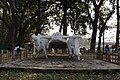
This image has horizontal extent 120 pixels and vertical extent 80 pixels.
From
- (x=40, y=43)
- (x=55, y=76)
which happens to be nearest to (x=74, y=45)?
(x=40, y=43)

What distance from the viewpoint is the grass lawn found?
9805 millimetres

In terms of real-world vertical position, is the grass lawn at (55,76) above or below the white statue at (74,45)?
below

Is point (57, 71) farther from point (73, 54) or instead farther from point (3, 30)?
point (3, 30)

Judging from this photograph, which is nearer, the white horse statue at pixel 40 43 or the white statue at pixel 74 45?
the white statue at pixel 74 45

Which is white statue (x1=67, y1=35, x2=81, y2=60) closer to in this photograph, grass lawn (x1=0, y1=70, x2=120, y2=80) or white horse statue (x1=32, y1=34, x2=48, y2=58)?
white horse statue (x1=32, y1=34, x2=48, y2=58)

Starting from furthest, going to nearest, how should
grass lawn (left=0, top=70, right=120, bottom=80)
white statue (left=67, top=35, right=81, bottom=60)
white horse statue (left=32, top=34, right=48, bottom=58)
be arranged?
1. white horse statue (left=32, top=34, right=48, bottom=58)
2. white statue (left=67, top=35, right=81, bottom=60)
3. grass lawn (left=0, top=70, right=120, bottom=80)

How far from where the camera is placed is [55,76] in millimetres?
10164

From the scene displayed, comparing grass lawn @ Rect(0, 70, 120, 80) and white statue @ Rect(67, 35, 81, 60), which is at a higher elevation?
white statue @ Rect(67, 35, 81, 60)

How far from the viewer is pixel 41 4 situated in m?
32.7

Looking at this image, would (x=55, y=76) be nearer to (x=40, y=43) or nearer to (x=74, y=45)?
(x=74, y=45)

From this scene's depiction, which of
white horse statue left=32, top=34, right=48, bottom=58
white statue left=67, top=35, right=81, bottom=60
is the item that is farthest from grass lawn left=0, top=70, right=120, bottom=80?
white horse statue left=32, top=34, right=48, bottom=58

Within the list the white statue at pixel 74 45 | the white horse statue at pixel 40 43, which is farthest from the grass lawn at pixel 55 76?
the white horse statue at pixel 40 43

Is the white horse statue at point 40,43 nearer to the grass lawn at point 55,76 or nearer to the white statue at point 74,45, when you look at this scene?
the white statue at point 74,45

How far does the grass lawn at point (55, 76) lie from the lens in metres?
9.80
